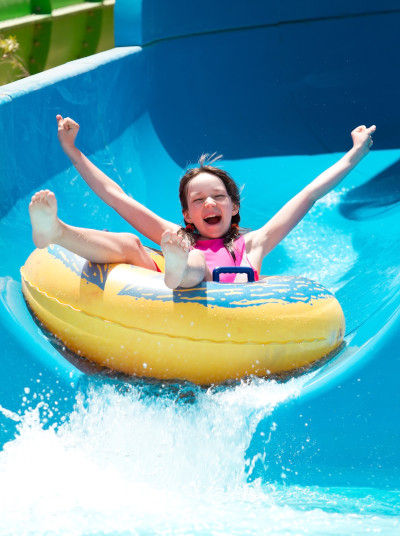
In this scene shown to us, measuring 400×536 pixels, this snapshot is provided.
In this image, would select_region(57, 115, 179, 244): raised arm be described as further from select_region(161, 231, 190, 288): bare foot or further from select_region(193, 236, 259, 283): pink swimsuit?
select_region(161, 231, 190, 288): bare foot

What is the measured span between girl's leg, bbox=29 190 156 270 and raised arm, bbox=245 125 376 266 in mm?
432

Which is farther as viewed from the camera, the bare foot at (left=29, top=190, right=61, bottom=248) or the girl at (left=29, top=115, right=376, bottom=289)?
the girl at (left=29, top=115, right=376, bottom=289)

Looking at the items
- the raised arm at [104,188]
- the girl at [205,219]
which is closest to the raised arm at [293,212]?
the girl at [205,219]

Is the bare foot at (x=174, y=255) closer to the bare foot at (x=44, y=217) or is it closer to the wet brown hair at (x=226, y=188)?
the bare foot at (x=44, y=217)

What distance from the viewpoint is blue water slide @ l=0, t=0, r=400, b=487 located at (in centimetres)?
228

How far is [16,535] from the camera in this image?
1939 mm

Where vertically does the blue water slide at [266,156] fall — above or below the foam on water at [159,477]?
above

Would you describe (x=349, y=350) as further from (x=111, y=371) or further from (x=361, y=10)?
(x=361, y=10)

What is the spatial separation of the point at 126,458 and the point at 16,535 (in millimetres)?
399

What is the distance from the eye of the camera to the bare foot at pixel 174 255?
2.21 m

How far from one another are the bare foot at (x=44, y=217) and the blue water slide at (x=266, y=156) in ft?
1.08

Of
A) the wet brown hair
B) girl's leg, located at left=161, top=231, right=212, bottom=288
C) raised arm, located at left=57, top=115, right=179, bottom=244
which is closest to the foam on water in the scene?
girl's leg, located at left=161, top=231, right=212, bottom=288

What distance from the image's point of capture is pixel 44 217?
2.24m

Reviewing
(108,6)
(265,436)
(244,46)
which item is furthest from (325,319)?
(108,6)
